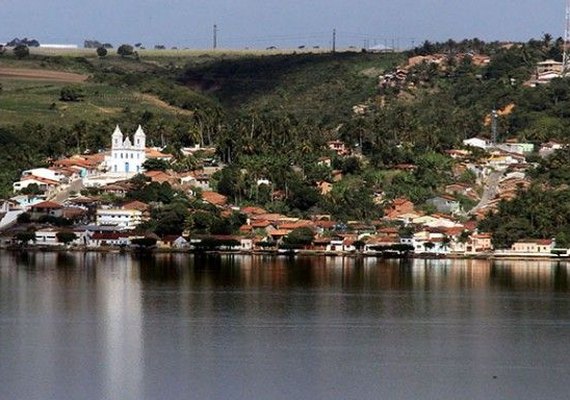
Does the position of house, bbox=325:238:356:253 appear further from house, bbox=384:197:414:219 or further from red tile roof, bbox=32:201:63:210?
red tile roof, bbox=32:201:63:210

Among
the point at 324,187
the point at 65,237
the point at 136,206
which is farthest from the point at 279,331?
the point at 324,187

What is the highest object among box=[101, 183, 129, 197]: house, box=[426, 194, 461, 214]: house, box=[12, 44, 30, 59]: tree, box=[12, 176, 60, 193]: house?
box=[12, 44, 30, 59]: tree

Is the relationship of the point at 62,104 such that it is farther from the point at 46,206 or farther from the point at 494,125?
the point at 46,206

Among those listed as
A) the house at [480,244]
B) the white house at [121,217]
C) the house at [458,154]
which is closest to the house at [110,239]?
the white house at [121,217]

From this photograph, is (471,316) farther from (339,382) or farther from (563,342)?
(339,382)

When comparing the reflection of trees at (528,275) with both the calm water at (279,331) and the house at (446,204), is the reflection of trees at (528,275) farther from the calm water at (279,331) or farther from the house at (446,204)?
the house at (446,204)

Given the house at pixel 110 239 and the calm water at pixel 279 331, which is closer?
the calm water at pixel 279 331

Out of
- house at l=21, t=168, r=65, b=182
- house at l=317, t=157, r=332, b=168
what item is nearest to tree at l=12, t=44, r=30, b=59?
house at l=21, t=168, r=65, b=182
